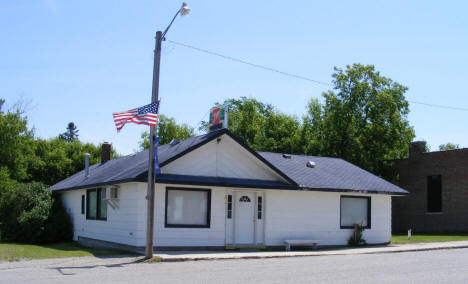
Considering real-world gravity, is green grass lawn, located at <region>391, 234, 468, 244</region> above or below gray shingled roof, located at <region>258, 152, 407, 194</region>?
below

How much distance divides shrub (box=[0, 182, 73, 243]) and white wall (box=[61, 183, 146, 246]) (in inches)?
71.1

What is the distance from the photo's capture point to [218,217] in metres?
18.3

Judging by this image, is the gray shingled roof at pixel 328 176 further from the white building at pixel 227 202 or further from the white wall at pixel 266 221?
the white wall at pixel 266 221

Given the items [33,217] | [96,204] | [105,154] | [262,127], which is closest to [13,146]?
[105,154]

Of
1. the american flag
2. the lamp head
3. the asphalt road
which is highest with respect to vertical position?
the lamp head

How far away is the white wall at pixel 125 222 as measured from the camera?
55.8 ft

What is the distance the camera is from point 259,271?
1258 centimetres

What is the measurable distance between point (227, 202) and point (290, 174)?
3.48 m

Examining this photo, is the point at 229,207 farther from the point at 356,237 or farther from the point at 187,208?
the point at 356,237

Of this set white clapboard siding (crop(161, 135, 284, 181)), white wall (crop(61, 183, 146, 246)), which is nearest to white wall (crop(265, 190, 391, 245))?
white clapboard siding (crop(161, 135, 284, 181))

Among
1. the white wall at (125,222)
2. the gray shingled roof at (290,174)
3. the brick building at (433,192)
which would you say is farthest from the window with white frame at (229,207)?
the brick building at (433,192)

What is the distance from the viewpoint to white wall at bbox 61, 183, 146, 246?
1702cm

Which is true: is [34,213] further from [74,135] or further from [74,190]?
[74,135]

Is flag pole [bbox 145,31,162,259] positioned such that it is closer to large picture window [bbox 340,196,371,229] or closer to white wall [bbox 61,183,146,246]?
white wall [bbox 61,183,146,246]
